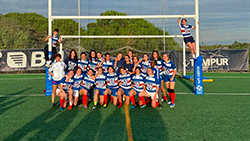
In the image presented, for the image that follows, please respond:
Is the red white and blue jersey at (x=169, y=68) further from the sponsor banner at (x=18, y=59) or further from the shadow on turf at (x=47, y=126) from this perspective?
the sponsor banner at (x=18, y=59)

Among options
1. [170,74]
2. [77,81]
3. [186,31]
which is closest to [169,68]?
[170,74]

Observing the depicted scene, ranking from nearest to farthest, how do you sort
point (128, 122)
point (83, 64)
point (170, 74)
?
point (128, 122) → point (170, 74) → point (83, 64)

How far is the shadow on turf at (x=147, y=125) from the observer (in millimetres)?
2957

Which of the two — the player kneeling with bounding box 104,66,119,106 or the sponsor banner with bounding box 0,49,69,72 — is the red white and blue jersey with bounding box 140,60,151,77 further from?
the sponsor banner with bounding box 0,49,69,72

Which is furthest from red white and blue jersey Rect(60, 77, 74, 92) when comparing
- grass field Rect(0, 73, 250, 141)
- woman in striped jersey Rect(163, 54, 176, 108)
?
woman in striped jersey Rect(163, 54, 176, 108)

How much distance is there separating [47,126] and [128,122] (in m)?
1.57

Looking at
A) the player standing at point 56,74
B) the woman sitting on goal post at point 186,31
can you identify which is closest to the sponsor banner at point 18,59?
the player standing at point 56,74

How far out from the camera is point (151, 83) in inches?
187

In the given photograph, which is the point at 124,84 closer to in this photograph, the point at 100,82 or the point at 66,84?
the point at 100,82

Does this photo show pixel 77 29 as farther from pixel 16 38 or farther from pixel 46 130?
pixel 46 130

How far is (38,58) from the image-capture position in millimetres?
13625

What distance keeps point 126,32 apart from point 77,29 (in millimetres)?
4001

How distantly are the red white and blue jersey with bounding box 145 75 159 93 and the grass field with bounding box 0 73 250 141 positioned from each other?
54 centimetres

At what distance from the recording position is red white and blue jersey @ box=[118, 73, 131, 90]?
4.84 metres
